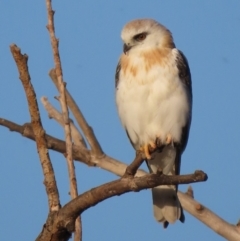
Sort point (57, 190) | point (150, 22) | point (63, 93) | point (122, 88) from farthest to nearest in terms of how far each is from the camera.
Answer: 1. point (150, 22)
2. point (122, 88)
3. point (57, 190)
4. point (63, 93)

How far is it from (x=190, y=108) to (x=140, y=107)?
501 millimetres

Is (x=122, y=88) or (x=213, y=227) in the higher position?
(x=122, y=88)

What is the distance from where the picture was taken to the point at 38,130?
287 cm

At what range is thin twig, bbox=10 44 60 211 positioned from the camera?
9.02 ft

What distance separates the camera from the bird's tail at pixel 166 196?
5.50 m

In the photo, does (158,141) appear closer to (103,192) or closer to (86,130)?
(86,130)

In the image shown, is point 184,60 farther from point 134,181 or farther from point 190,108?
point 134,181

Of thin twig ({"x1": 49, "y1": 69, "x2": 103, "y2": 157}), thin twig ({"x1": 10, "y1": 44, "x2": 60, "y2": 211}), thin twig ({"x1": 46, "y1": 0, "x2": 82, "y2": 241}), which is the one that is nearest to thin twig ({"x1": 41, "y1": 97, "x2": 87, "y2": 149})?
thin twig ({"x1": 49, "y1": 69, "x2": 103, "y2": 157})

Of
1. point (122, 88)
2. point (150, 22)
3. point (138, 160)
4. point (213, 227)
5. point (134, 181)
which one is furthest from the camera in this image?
point (150, 22)

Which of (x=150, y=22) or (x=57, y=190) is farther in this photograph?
(x=150, y=22)

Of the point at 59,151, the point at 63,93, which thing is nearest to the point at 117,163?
the point at 59,151

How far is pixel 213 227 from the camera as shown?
4.91 meters

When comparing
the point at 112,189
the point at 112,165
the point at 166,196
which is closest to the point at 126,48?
the point at 112,165

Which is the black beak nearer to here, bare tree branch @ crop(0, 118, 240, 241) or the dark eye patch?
the dark eye patch
